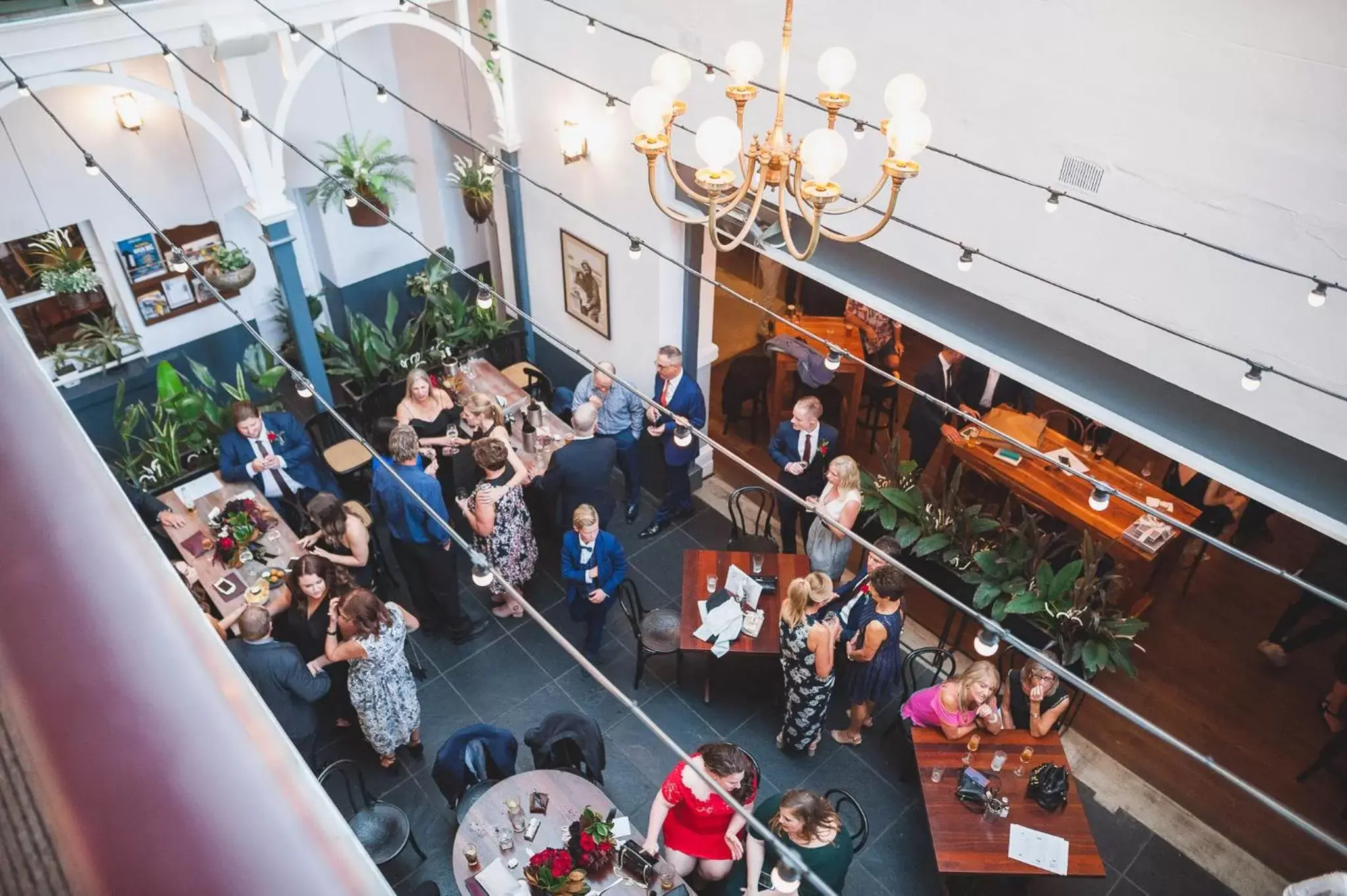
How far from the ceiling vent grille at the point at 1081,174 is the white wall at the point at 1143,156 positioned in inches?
1.9

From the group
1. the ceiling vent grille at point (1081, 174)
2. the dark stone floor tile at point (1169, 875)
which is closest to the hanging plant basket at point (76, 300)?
the ceiling vent grille at point (1081, 174)

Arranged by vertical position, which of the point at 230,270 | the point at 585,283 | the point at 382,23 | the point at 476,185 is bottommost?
the point at 585,283

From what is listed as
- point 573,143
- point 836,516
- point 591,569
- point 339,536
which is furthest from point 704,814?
point 573,143

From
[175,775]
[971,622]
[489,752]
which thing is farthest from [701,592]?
[175,775]

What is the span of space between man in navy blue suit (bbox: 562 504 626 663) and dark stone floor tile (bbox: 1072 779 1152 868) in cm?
318

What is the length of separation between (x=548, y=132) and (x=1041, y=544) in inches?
200

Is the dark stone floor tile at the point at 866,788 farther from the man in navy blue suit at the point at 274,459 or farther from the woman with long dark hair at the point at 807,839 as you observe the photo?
the man in navy blue suit at the point at 274,459

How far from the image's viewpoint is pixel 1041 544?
6.34 meters

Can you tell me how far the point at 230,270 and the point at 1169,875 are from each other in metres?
8.03

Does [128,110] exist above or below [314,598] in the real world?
above

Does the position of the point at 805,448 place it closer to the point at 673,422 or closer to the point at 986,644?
the point at 673,422

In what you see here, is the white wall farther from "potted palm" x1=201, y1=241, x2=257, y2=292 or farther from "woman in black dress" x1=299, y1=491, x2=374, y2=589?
"potted palm" x1=201, y1=241, x2=257, y2=292

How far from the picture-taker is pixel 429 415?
735 cm

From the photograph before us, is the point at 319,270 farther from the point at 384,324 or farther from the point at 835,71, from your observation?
the point at 835,71
